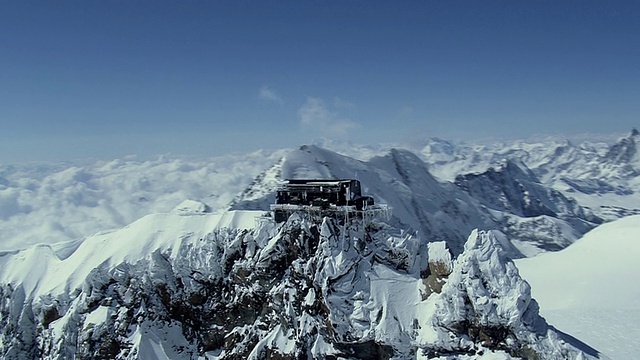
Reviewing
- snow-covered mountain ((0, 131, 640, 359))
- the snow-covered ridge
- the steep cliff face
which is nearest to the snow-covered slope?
snow-covered mountain ((0, 131, 640, 359))

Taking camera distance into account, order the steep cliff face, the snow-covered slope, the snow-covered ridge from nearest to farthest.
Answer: the steep cliff face, the snow-covered slope, the snow-covered ridge

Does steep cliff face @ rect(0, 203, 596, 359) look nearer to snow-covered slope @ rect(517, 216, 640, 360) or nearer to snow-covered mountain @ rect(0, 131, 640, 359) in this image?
snow-covered mountain @ rect(0, 131, 640, 359)

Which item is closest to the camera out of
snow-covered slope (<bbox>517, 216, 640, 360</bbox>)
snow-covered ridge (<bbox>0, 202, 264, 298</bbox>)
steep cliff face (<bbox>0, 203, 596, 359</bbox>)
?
steep cliff face (<bbox>0, 203, 596, 359</bbox>)

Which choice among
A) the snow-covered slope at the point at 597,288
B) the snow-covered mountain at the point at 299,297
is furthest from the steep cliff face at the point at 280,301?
the snow-covered slope at the point at 597,288

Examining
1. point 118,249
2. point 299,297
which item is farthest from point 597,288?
point 118,249

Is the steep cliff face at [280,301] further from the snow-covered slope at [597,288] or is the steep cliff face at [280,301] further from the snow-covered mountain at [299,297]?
the snow-covered slope at [597,288]

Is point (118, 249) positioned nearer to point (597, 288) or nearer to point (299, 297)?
point (299, 297)
